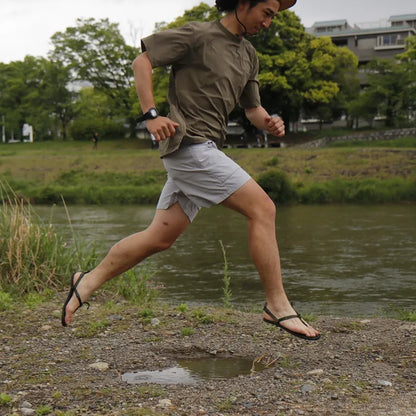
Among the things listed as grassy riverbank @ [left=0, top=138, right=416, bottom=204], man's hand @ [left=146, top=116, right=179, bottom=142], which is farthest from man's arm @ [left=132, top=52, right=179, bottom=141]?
grassy riverbank @ [left=0, top=138, right=416, bottom=204]

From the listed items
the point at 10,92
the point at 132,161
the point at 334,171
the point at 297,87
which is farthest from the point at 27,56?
the point at 334,171

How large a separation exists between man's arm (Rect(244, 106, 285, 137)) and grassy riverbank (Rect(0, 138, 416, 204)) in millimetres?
24964

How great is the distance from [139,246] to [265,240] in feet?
2.68

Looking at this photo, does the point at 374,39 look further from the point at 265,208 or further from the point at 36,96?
the point at 265,208

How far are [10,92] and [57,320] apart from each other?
69.3 meters

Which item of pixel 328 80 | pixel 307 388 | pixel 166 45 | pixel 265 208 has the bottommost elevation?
pixel 307 388

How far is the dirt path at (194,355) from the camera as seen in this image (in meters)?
3.34

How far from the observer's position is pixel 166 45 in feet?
13.0

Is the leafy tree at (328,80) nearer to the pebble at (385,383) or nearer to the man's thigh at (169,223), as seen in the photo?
the man's thigh at (169,223)

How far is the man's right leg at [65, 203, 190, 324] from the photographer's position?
4.29 meters

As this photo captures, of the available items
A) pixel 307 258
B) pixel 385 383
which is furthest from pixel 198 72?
pixel 307 258

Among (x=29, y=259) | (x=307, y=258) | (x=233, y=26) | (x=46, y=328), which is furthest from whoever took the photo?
(x=307, y=258)

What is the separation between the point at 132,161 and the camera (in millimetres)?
39531

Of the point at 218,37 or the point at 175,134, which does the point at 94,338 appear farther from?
the point at 218,37
